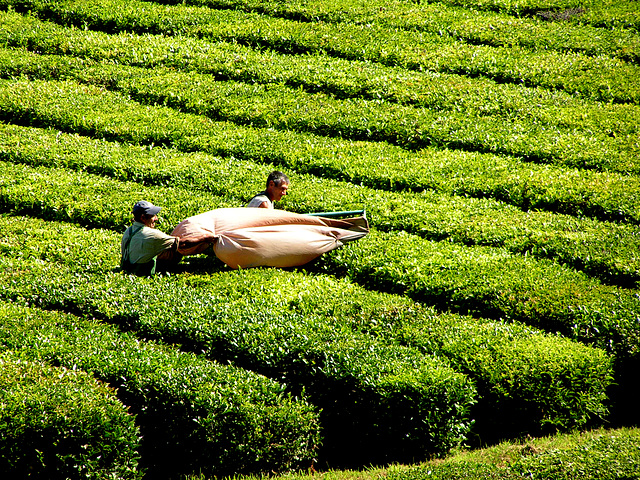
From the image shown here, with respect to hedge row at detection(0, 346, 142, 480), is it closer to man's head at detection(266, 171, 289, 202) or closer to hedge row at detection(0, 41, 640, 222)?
man's head at detection(266, 171, 289, 202)

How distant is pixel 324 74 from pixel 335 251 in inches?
274

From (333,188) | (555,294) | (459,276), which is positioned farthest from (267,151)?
(555,294)

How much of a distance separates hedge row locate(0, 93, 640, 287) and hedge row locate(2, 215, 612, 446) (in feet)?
6.73

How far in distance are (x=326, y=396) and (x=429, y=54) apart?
36.9ft

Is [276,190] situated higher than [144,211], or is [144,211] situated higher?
[276,190]

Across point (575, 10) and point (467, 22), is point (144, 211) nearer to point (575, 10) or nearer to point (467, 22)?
point (467, 22)

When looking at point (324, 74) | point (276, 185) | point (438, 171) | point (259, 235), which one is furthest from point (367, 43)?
point (259, 235)

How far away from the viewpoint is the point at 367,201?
37.0 ft

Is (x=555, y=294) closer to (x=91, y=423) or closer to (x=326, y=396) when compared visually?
(x=326, y=396)

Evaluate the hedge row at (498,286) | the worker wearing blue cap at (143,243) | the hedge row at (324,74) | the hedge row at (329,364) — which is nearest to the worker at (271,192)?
the hedge row at (498,286)

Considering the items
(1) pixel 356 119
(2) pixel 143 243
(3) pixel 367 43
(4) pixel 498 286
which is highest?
(3) pixel 367 43

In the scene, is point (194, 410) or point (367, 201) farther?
point (367, 201)

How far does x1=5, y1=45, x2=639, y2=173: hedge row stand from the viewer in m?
12.9

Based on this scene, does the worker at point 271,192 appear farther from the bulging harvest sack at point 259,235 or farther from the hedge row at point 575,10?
the hedge row at point 575,10
